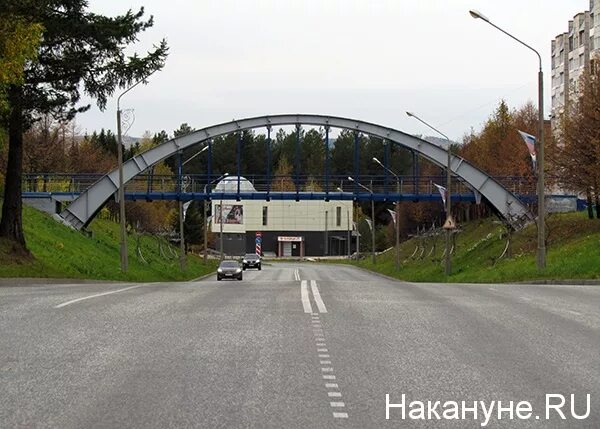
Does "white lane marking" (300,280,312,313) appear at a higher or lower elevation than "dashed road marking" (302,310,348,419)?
higher

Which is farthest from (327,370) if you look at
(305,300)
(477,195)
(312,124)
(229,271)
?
(312,124)

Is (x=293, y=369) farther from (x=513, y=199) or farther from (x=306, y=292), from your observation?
(x=513, y=199)

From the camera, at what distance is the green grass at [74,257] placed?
3400cm

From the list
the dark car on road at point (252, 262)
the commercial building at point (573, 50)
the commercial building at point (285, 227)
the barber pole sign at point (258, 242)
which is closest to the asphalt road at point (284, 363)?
the commercial building at point (573, 50)

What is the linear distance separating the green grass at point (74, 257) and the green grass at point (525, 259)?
16.4 m

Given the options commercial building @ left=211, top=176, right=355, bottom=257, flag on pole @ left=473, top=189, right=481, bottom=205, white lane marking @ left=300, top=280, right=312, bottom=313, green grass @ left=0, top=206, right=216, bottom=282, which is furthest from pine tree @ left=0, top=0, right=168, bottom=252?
commercial building @ left=211, top=176, right=355, bottom=257

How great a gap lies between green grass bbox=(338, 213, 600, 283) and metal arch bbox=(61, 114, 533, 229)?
2.46m

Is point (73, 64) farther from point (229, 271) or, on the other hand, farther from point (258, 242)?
point (258, 242)

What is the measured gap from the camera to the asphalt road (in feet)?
26.7

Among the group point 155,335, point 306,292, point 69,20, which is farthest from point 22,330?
point 69,20

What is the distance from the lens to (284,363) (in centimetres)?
1077

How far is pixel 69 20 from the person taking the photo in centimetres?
3172

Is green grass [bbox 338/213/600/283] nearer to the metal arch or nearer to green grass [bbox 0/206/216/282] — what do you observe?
the metal arch

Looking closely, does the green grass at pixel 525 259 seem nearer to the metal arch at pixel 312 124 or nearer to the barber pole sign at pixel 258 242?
the metal arch at pixel 312 124
